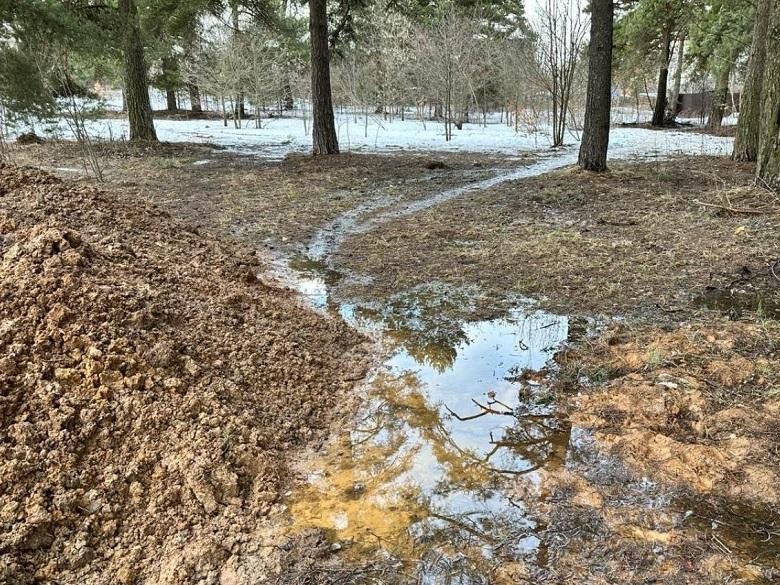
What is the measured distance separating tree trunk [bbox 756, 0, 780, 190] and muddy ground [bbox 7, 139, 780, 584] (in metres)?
0.26

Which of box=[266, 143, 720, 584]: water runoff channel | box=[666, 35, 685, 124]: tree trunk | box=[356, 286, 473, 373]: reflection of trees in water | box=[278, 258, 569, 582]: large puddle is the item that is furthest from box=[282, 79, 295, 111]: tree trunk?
box=[278, 258, 569, 582]: large puddle

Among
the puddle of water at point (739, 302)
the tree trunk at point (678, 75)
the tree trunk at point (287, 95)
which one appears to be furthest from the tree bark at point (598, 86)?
the tree trunk at point (287, 95)

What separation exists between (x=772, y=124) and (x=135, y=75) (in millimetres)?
13183

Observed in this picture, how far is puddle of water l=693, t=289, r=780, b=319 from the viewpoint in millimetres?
4273

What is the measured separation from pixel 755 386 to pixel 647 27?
64.1 ft

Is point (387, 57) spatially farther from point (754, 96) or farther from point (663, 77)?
point (754, 96)

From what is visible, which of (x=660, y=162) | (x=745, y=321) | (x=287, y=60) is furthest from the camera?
(x=287, y=60)

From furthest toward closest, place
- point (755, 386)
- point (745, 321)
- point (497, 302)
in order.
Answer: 1. point (497, 302)
2. point (745, 321)
3. point (755, 386)

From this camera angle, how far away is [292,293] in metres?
5.08

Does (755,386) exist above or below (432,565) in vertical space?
above

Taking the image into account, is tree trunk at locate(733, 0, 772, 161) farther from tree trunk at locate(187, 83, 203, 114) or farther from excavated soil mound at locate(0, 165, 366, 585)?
tree trunk at locate(187, 83, 203, 114)

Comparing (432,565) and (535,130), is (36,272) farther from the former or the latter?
(535,130)

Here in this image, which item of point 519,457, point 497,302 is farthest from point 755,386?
point 497,302

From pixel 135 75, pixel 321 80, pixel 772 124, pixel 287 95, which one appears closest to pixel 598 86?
pixel 772 124
